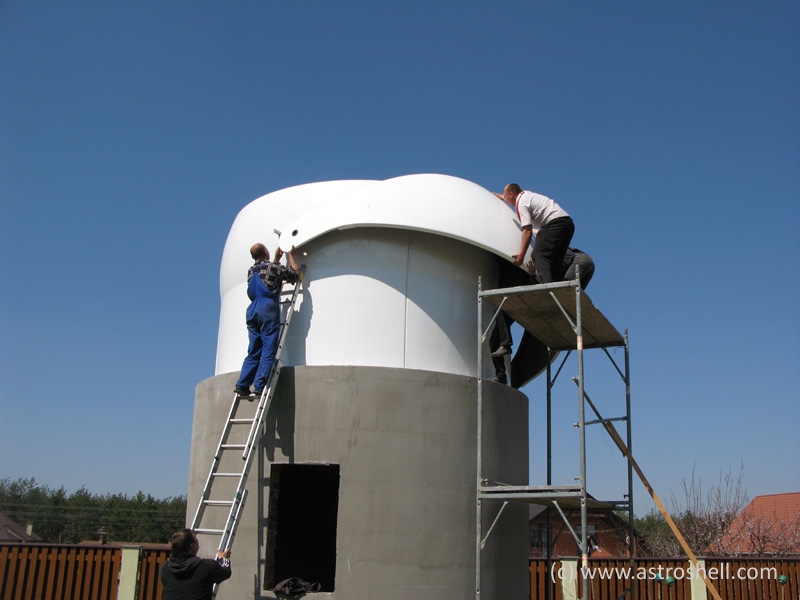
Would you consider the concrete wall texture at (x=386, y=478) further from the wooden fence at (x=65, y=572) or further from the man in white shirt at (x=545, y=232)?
the wooden fence at (x=65, y=572)

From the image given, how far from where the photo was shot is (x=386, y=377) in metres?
7.97

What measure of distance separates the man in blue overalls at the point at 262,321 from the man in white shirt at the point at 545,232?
109 inches

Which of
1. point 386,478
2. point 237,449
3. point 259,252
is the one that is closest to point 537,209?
point 259,252

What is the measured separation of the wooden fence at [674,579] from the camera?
45.1ft

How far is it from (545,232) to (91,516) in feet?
181

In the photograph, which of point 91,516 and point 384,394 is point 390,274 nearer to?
point 384,394

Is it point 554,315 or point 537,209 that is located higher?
point 537,209

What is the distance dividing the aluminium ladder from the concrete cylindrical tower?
175 mm

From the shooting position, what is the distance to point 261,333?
26.5 feet

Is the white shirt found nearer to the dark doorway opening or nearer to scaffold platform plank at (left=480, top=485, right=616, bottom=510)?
scaffold platform plank at (left=480, top=485, right=616, bottom=510)

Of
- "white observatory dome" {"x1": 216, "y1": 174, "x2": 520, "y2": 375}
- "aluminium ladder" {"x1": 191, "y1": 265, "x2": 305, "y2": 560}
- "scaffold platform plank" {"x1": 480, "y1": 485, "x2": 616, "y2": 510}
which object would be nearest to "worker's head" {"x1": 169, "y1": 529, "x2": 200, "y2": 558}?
"aluminium ladder" {"x1": 191, "y1": 265, "x2": 305, "y2": 560}

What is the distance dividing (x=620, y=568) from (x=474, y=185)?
8992mm

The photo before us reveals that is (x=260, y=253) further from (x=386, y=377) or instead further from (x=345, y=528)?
(x=345, y=528)

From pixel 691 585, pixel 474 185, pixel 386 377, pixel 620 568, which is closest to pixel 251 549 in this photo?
pixel 386 377
